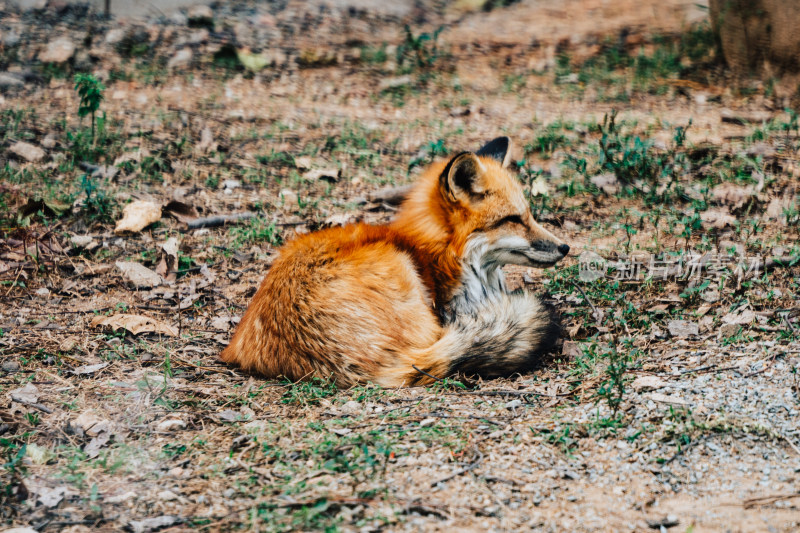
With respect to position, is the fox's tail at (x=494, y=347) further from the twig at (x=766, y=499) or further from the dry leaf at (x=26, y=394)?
the dry leaf at (x=26, y=394)

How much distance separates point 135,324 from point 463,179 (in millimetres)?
2179

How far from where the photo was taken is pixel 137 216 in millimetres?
5473

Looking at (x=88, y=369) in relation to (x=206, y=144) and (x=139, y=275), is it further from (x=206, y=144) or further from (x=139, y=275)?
(x=206, y=144)

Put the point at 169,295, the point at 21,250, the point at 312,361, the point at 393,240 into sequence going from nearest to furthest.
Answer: the point at 312,361, the point at 393,240, the point at 169,295, the point at 21,250

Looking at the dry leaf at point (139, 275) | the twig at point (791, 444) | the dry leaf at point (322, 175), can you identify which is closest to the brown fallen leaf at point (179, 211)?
the dry leaf at point (139, 275)

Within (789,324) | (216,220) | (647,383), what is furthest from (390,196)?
(789,324)

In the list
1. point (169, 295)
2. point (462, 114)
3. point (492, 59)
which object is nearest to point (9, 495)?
point (169, 295)

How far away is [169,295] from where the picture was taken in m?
4.77

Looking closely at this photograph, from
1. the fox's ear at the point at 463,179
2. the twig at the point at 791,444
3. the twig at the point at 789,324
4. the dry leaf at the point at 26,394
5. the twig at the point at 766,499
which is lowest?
the dry leaf at the point at 26,394

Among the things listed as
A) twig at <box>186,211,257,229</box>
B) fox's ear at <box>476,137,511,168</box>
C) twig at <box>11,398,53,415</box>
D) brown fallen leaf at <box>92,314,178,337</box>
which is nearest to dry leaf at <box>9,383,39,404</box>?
twig at <box>11,398,53,415</box>

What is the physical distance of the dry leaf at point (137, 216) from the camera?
17.7 ft

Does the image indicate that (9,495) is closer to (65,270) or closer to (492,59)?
(65,270)

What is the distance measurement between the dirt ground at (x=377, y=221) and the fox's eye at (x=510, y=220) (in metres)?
0.62

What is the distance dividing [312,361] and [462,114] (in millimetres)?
4875
